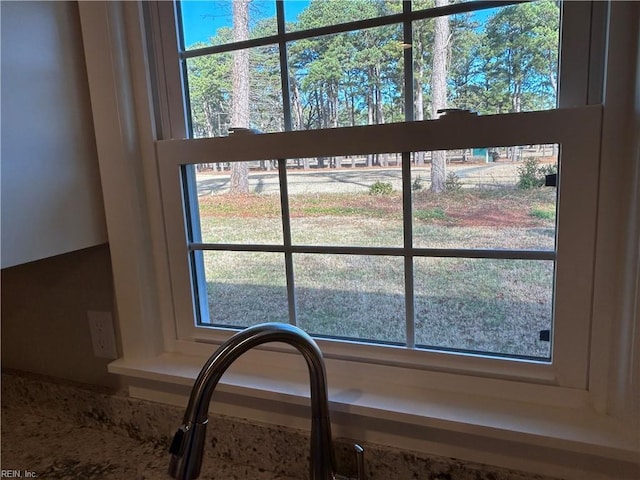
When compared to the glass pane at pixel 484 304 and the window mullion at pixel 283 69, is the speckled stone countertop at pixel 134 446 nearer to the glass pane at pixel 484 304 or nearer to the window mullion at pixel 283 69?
the glass pane at pixel 484 304

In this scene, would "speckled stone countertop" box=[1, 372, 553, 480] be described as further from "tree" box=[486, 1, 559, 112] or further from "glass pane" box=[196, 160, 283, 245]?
"tree" box=[486, 1, 559, 112]

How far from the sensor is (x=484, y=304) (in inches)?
30.9

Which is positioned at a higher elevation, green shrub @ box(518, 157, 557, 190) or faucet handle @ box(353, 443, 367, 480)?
green shrub @ box(518, 157, 557, 190)

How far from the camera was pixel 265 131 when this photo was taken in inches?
34.6

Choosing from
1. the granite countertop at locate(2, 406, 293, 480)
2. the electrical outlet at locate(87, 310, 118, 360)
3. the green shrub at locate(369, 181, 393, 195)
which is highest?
the green shrub at locate(369, 181, 393, 195)

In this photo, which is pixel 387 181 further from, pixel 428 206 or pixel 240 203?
pixel 240 203

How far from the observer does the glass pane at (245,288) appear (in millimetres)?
922

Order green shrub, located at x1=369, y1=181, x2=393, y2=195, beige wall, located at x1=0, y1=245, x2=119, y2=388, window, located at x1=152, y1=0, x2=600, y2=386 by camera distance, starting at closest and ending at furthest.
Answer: window, located at x1=152, y1=0, x2=600, y2=386 < green shrub, located at x1=369, y1=181, x2=393, y2=195 < beige wall, located at x1=0, y1=245, x2=119, y2=388

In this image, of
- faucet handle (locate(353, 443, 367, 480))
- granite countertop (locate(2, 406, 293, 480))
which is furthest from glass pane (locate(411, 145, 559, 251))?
granite countertop (locate(2, 406, 293, 480))

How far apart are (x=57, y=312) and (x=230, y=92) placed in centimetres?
73

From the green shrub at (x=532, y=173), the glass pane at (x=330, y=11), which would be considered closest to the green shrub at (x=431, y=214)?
the green shrub at (x=532, y=173)

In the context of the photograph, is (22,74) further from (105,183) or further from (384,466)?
(384,466)

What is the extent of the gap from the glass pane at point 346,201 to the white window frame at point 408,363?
261mm

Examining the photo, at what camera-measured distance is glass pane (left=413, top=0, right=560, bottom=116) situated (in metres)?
0.68
